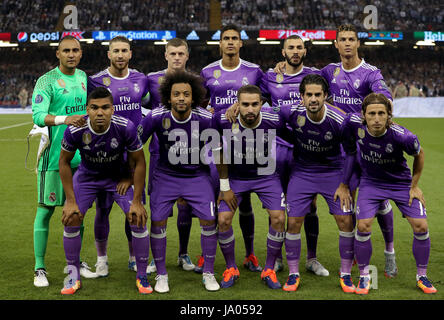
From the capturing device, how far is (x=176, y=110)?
473 centimetres

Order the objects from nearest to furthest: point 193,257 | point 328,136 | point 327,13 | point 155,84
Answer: point 328,136 < point 155,84 < point 193,257 < point 327,13

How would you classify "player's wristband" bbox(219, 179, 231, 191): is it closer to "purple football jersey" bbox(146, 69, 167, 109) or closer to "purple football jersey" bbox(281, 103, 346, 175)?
"purple football jersey" bbox(281, 103, 346, 175)

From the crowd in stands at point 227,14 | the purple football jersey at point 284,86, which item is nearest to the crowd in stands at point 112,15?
the crowd in stands at point 227,14

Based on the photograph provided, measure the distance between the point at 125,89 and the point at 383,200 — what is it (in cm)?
265

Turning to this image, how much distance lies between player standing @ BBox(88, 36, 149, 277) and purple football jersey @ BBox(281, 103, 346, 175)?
4.92ft

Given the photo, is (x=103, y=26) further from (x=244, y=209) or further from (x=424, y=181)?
(x=244, y=209)

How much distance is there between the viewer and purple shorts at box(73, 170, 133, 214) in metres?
4.73

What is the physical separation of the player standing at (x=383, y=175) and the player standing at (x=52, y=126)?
2.47 metres

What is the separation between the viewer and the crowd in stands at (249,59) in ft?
121

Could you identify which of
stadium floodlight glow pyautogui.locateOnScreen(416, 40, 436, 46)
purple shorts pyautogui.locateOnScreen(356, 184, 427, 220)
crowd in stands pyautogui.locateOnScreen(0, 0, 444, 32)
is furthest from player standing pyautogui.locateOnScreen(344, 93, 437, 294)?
stadium floodlight glow pyautogui.locateOnScreen(416, 40, 436, 46)

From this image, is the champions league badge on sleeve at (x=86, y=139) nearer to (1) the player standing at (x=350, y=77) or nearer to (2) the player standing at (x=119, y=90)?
(2) the player standing at (x=119, y=90)

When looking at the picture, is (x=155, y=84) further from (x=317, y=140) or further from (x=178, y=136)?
(x=317, y=140)

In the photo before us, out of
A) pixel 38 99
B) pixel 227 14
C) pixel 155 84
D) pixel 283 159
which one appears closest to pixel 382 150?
pixel 283 159

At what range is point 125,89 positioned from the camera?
213 inches
